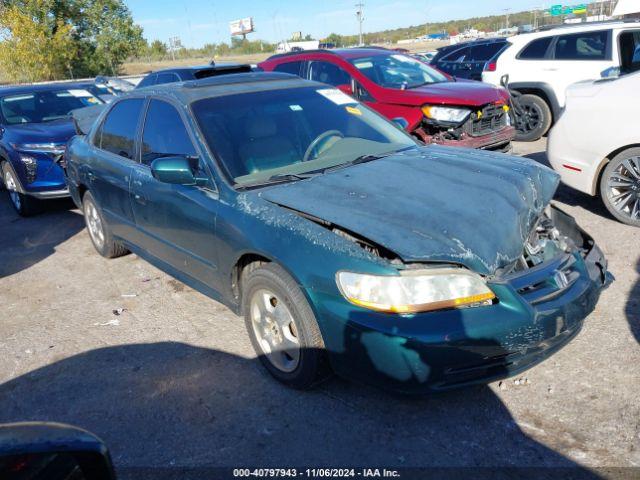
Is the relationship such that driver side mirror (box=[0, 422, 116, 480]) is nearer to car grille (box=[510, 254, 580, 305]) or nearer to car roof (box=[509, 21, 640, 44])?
car grille (box=[510, 254, 580, 305])

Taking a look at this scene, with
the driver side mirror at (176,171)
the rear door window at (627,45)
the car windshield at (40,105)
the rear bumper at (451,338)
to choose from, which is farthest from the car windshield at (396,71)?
the rear bumper at (451,338)

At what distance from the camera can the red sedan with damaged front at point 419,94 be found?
6828mm

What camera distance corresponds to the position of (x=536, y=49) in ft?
30.8

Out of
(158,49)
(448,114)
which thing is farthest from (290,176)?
(158,49)

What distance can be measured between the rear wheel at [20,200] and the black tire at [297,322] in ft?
17.5

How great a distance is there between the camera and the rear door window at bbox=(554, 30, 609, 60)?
8.67 metres

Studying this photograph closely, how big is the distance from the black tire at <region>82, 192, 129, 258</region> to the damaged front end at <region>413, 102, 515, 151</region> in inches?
158

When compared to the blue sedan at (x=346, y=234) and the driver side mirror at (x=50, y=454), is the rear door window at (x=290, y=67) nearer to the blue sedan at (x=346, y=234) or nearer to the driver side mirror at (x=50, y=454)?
the blue sedan at (x=346, y=234)

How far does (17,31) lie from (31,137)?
29660 mm

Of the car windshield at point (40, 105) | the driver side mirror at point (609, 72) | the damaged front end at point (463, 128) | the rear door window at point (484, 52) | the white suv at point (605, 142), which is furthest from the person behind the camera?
the rear door window at point (484, 52)

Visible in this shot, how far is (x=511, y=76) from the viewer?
9531mm

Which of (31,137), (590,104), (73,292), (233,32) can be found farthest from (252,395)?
(233,32)

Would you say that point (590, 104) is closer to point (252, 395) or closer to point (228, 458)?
point (252, 395)

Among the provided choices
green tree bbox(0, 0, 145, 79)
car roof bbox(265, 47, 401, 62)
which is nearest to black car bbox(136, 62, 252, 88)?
car roof bbox(265, 47, 401, 62)
